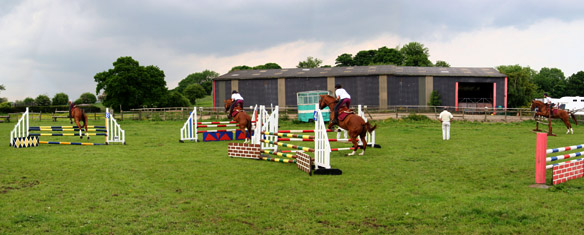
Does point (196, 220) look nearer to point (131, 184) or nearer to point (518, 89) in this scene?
point (131, 184)

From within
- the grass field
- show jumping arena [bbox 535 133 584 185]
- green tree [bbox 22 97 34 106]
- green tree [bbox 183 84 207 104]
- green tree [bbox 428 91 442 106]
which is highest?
green tree [bbox 183 84 207 104]

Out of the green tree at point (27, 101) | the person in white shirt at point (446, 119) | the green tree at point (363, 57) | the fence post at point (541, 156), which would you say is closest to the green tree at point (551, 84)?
the green tree at point (363, 57)

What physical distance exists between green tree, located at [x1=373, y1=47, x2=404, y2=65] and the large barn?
3262 centimetres

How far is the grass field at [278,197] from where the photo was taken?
5457mm

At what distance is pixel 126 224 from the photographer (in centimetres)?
555

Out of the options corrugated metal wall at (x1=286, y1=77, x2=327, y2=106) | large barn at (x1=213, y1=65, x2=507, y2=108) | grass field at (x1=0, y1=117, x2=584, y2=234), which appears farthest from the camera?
corrugated metal wall at (x1=286, y1=77, x2=327, y2=106)

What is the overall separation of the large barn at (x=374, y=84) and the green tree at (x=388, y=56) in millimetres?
32616

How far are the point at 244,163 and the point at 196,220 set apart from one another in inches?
206

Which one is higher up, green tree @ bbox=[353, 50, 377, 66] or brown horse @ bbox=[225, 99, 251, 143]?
green tree @ bbox=[353, 50, 377, 66]

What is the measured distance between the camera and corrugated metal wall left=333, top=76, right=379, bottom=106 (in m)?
38.6

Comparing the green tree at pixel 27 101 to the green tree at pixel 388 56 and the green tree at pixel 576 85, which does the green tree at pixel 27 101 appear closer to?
the green tree at pixel 388 56

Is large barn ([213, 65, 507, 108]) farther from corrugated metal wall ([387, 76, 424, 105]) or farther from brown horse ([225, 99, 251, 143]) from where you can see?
brown horse ([225, 99, 251, 143])

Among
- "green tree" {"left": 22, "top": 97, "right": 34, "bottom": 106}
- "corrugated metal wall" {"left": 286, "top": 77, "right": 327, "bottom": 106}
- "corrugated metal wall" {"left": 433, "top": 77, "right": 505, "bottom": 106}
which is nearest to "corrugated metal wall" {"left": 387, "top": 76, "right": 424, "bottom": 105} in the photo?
"corrugated metal wall" {"left": 433, "top": 77, "right": 505, "bottom": 106}

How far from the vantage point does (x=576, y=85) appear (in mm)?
73562
